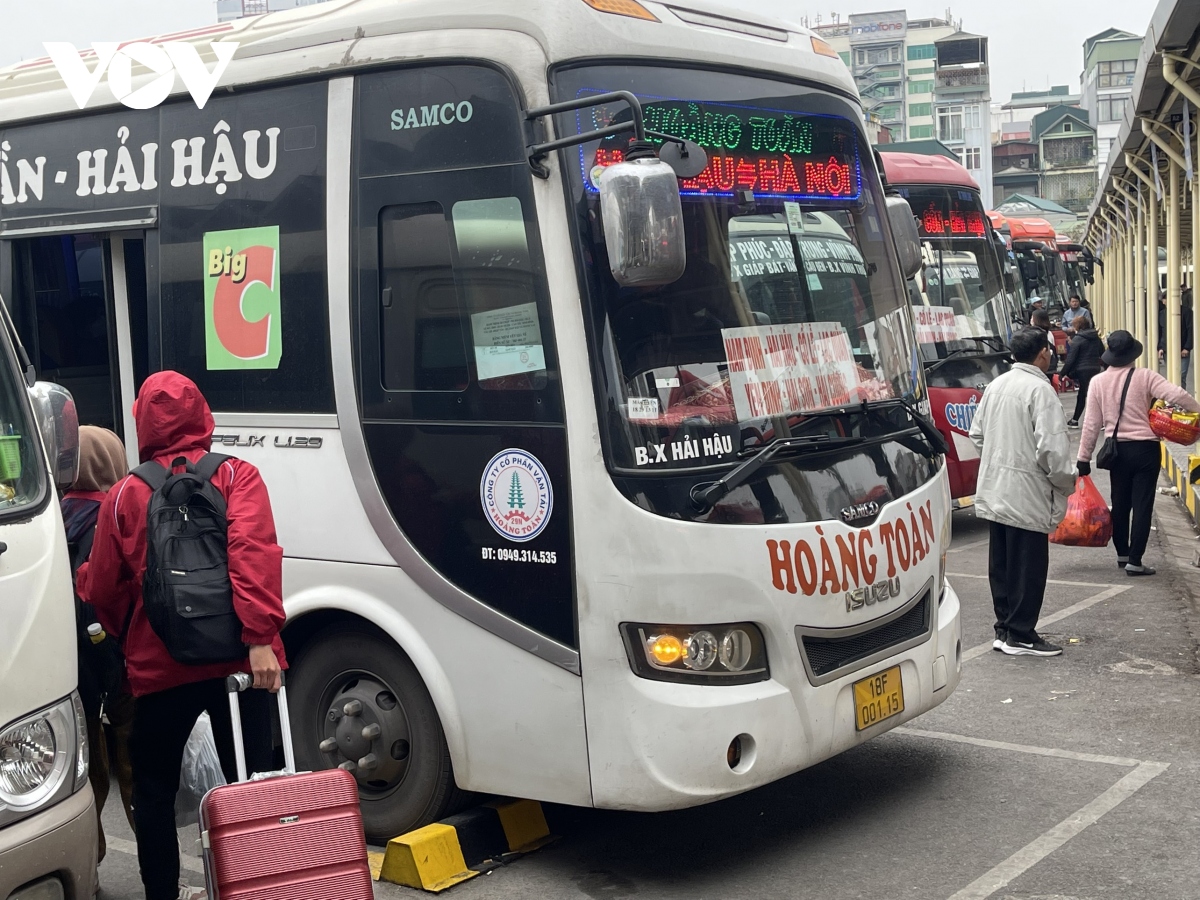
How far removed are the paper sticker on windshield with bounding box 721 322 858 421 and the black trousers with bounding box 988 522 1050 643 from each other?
123 inches

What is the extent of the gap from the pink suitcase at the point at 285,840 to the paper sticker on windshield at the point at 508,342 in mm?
1546

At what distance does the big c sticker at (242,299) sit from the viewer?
5.60 metres

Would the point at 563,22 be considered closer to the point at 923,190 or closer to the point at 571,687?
the point at 571,687

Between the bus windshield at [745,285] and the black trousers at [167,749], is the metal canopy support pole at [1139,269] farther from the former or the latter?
the black trousers at [167,749]

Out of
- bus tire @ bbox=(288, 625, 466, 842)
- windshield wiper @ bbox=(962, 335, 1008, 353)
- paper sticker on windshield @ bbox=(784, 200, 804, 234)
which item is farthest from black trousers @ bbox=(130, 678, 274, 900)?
windshield wiper @ bbox=(962, 335, 1008, 353)

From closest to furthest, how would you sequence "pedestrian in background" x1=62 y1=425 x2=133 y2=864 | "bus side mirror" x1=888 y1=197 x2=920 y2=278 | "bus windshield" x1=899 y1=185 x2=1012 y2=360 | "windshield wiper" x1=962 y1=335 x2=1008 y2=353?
1. "pedestrian in background" x1=62 y1=425 x2=133 y2=864
2. "bus side mirror" x1=888 y1=197 x2=920 y2=278
3. "bus windshield" x1=899 y1=185 x2=1012 y2=360
4. "windshield wiper" x1=962 y1=335 x2=1008 y2=353

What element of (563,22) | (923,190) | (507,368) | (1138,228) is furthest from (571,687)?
(1138,228)

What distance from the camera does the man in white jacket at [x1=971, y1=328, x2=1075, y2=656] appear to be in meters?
7.97

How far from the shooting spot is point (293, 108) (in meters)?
5.53

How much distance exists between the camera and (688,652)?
4.80 metres

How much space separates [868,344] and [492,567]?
179cm

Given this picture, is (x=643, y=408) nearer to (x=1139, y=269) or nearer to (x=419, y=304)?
(x=419, y=304)

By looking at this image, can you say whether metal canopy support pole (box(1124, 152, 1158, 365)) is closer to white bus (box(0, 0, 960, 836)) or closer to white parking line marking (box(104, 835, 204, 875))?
white bus (box(0, 0, 960, 836))

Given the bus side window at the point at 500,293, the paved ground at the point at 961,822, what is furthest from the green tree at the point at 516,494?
the paved ground at the point at 961,822
